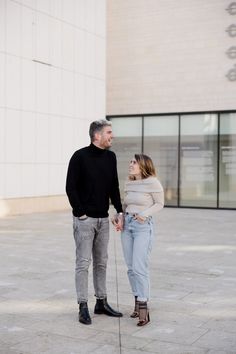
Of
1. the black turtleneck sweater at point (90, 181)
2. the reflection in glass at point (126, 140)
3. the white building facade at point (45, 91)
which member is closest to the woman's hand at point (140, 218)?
the black turtleneck sweater at point (90, 181)

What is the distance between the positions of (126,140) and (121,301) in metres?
16.7

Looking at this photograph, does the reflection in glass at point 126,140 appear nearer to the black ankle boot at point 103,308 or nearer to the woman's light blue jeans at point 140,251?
the black ankle boot at point 103,308

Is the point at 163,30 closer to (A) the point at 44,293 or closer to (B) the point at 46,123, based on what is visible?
(B) the point at 46,123

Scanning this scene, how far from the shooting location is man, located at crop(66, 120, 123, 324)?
5.77 m

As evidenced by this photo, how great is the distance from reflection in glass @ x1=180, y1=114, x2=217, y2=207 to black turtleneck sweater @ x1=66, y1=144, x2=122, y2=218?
51.8ft

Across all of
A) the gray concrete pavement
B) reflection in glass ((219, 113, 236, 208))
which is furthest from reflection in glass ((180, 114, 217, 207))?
the gray concrete pavement

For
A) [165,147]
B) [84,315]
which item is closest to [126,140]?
[165,147]

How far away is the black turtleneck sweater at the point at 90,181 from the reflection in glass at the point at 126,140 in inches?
664

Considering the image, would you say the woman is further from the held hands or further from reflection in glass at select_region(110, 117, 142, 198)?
reflection in glass at select_region(110, 117, 142, 198)

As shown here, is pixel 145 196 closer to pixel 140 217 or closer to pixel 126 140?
pixel 140 217

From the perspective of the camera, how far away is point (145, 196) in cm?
585

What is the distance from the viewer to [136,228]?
5836mm

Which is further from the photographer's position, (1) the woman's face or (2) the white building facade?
(2) the white building facade

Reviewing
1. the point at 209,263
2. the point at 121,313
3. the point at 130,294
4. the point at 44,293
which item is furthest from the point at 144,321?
the point at 209,263
